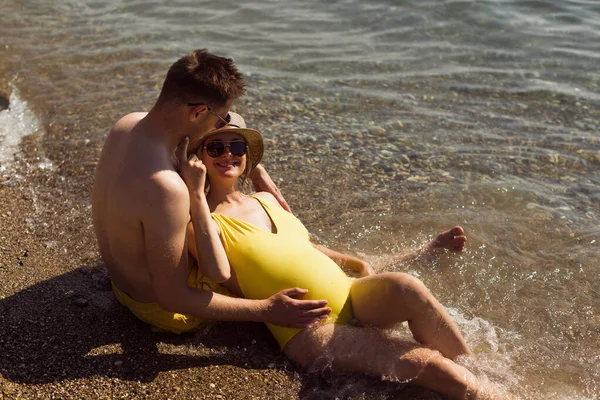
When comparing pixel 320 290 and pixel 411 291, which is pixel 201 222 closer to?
pixel 320 290

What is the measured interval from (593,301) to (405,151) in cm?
284

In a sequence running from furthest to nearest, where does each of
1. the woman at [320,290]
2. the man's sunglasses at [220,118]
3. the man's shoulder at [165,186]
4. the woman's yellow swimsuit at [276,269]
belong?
the woman's yellow swimsuit at [276,269]
the woman at [320,290]
the man's sunglasses at [220,118]
the man's shoulder at [165,186]

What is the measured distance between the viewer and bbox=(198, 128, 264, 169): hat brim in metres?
4.39

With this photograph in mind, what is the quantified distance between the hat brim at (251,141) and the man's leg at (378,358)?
129 cm

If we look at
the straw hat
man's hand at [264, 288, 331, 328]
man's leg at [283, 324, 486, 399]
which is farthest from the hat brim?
man's leg at [283, 324, 486, 399]

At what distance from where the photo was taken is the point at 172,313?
4.25 metres

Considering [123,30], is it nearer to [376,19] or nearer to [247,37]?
[247,37]

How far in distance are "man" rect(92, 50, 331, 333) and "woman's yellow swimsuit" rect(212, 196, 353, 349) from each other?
4.5 inches

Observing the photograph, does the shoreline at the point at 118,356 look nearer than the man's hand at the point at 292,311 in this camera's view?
Yes

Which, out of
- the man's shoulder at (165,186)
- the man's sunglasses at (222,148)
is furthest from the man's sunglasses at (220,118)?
the man's shoulder at (165,186)

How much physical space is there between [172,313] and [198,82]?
1.46 metres

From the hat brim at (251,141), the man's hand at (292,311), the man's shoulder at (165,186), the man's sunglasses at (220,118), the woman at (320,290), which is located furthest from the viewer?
the hat brim at (251,141)

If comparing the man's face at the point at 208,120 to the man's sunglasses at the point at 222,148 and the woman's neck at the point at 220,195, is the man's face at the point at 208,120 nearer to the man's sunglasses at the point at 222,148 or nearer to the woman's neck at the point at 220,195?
the man's sunglasses at the point at 222,148

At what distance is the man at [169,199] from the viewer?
371 cm
